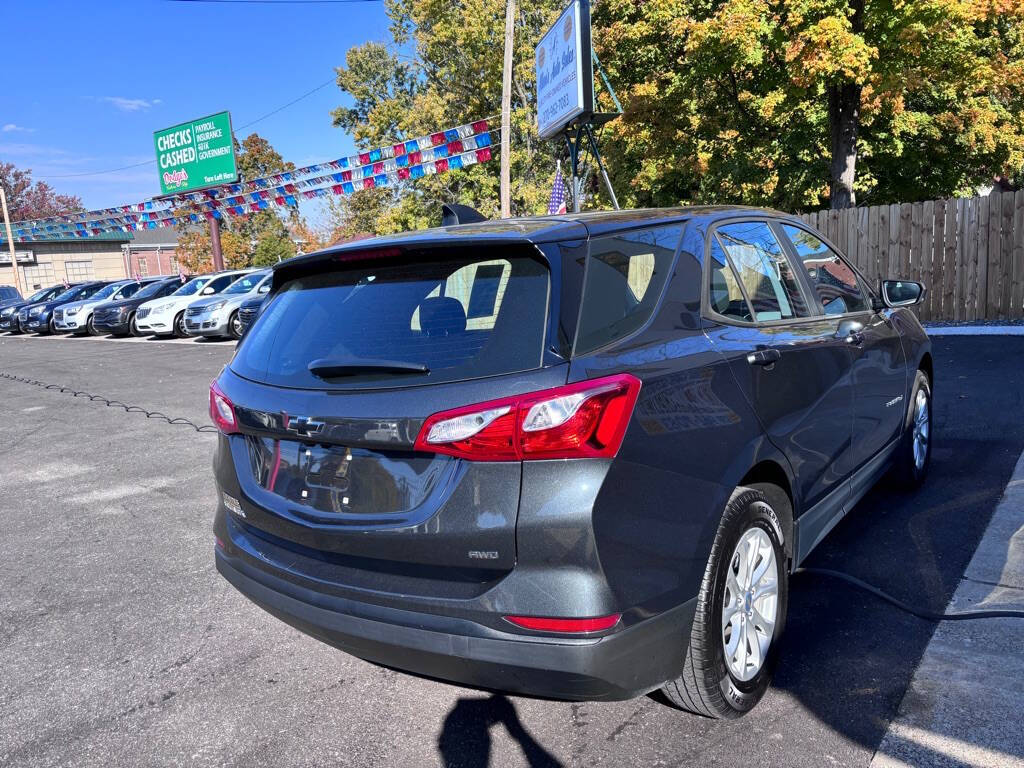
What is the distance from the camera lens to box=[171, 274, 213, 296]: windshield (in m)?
22.0

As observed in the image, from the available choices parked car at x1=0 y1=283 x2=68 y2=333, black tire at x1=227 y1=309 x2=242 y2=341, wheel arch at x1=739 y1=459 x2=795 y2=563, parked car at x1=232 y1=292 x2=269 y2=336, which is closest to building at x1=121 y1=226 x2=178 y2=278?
parked car at x1=0 y1=283 x2=68 y2=333

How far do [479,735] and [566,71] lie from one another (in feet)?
46.2

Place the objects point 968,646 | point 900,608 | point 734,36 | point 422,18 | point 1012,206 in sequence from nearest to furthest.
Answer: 1. point 968,646
2. point 900,608
3. point 1012,206
4. point 734,36
5. point 422,18

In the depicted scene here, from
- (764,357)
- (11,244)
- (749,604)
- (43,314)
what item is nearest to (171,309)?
(43,314)

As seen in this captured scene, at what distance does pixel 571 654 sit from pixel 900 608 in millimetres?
1925

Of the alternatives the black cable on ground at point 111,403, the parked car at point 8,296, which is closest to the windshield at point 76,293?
the parked car at point 8,296

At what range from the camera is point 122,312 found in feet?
75.0

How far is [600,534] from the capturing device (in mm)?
2061

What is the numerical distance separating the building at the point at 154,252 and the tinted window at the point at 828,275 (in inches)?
2655

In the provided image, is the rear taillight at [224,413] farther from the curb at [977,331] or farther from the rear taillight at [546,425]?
the curb at [977,331]

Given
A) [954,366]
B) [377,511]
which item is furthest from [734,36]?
[377,511]

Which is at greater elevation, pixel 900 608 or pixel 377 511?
pixel 377 511

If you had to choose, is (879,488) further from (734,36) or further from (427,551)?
(734,36)

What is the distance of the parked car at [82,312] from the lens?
80.5 feet
